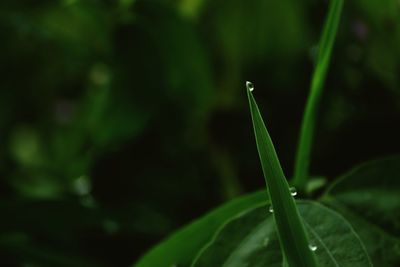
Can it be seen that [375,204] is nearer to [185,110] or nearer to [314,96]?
[314,96]

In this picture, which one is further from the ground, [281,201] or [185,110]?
[185,110]

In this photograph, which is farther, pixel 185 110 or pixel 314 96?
pixel 185 110

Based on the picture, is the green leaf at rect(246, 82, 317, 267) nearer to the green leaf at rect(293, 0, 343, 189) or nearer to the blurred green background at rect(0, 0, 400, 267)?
the green leaf at rect(293, 0, 343, 189)

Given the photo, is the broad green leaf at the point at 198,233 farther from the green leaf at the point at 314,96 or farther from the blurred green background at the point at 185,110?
the blurred green background at the point at 185,110

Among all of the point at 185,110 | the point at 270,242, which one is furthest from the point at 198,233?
the point at 185,110

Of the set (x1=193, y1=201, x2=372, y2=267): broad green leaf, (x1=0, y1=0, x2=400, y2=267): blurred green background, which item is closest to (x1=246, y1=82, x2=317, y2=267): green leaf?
(x1=193, y1=201, x2=372, y2=267): broad green leaf

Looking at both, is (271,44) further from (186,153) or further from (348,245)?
(348,245)
